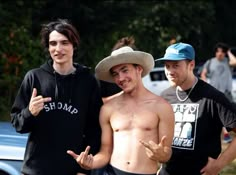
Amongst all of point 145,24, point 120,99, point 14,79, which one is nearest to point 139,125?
point 120,99

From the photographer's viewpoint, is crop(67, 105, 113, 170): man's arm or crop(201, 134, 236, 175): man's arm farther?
crop(201, 134, 236, 175): man's arm

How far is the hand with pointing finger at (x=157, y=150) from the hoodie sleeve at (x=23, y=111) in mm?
672

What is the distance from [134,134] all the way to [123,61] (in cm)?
43

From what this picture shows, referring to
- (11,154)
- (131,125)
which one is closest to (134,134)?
(131,125)

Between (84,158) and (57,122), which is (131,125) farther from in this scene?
(57,122)

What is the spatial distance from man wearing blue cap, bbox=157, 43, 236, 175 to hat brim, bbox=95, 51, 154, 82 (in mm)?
340

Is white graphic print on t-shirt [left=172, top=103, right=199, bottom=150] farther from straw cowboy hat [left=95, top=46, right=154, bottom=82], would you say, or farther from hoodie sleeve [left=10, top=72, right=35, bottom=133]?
hoodie sleeve [left=10, top=72, right=35, bottom=133]

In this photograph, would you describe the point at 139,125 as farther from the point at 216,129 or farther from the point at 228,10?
the point at 228,10

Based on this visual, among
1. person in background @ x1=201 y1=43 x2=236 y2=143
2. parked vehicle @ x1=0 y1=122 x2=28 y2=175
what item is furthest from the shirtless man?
person in background @ x1=201 y1=43 x2=236 y2=143

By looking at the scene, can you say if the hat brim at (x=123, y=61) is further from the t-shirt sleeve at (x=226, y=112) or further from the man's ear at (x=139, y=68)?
the t-shirt sleeve at (x=226, y=112)

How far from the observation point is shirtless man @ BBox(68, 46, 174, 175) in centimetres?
355

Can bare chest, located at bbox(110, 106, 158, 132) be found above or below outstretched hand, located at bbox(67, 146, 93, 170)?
above

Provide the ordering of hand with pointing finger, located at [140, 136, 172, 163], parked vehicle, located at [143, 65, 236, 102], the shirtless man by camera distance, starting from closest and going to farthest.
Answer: hand with pointing finger, located at [140, 136, 172, 163] < the shirtless man < parked vehicle, located at [143, 65, 236, 102]

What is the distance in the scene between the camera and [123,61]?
11.9ft
